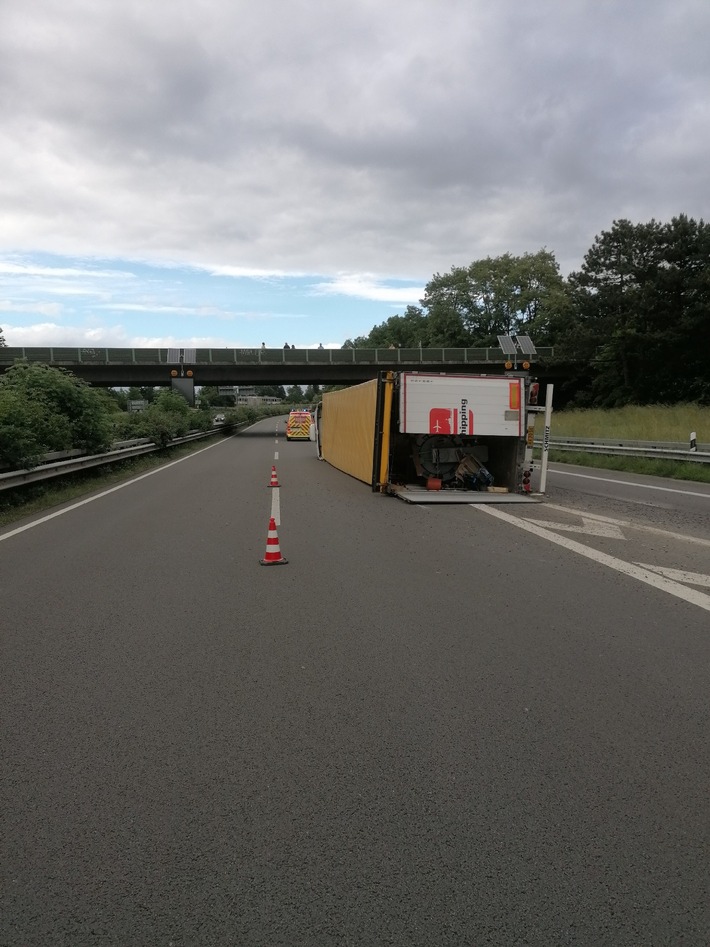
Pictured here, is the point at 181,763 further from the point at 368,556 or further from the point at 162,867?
the point at 368,556

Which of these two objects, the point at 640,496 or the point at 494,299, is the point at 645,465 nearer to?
the point at 640,496

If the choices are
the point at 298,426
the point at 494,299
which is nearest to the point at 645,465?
the point at 298,426

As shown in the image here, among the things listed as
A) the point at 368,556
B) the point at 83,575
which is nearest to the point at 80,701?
the point at 83,575

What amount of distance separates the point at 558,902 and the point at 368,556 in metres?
6.13

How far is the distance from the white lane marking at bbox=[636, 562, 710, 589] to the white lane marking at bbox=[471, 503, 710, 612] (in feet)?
0.34

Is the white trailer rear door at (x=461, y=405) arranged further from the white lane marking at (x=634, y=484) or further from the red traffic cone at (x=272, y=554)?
the red traffic cone at (x=272, y=554)

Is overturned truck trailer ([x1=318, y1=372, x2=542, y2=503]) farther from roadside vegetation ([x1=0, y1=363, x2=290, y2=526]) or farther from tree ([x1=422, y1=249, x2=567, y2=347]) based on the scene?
tree ([x1=422, y1=249, x2=567, y2=347])

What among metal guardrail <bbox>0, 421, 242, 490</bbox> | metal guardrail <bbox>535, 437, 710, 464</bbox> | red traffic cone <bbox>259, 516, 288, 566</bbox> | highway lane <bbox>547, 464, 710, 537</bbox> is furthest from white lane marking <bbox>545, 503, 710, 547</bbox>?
metal guardrail <bbox>0, 421, 242, 490</bbox>

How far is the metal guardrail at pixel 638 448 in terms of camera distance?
21.1m

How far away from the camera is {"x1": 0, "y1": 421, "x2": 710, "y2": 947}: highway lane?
8.12 feet

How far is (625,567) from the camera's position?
788 centimetres

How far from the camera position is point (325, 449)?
27797mm

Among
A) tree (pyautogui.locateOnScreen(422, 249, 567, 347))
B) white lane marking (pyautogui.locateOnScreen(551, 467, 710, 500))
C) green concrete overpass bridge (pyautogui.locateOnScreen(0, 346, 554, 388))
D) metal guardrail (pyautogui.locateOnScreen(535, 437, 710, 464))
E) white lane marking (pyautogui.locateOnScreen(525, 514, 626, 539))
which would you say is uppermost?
tree (pyautogui.locateOnScreen(422, 249, 567, 347))

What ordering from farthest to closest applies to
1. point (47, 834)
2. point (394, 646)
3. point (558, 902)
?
point (394, 646) → point (47, 834) → point (558, 902)
